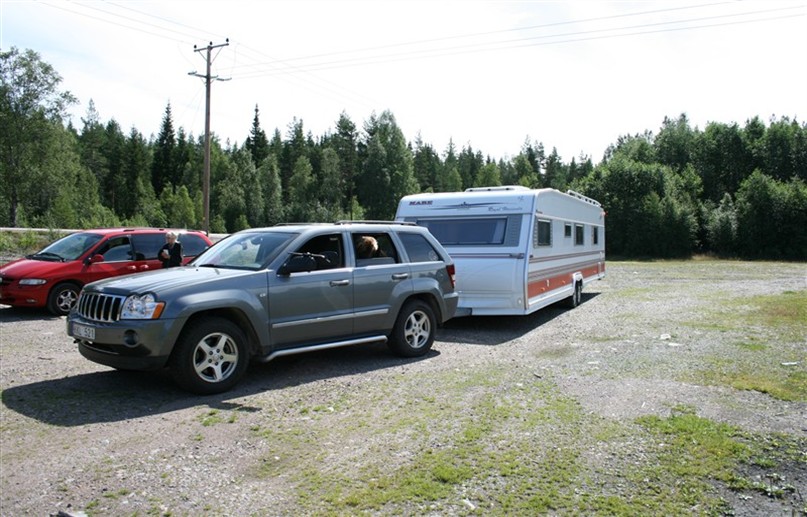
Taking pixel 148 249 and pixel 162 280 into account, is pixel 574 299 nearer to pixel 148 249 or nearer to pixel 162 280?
pixel 148 249

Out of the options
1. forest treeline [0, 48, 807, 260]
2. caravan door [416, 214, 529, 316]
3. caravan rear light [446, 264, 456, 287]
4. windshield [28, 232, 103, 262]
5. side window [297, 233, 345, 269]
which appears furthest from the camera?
forest treeline [0, 48, 807, 260]

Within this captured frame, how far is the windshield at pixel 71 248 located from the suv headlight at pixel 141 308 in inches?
290

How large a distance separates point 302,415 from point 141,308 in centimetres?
196

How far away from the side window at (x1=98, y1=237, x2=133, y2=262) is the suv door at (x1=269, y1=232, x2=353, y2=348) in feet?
22.7

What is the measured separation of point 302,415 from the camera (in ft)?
18.8

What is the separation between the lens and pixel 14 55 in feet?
149

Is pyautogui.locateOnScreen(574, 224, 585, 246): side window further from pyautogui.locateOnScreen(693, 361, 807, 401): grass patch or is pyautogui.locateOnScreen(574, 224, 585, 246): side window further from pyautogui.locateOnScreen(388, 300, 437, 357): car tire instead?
pyautogui.locateOnScreen(388, 300, 437, 357): car tire

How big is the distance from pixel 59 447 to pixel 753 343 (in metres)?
9.75

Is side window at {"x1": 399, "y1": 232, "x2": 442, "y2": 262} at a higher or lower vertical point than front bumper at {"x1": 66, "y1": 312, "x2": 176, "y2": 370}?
higher

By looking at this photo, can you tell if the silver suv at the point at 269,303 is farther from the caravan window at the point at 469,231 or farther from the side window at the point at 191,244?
the side window at the point at 191,244

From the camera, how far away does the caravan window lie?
1148cm

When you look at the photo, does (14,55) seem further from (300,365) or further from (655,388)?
(655,388)

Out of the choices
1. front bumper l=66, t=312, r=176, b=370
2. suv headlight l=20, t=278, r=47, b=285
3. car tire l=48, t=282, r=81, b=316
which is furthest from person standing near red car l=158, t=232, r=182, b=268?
front bumper l=66, t=312, r=176, b=370

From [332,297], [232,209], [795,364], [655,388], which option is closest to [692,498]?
[655,388]
